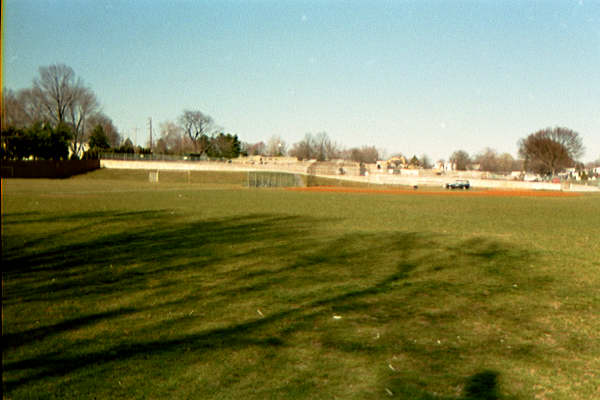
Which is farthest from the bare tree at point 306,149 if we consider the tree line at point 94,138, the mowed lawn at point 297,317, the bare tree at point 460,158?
the mowed lawn at point 297,317

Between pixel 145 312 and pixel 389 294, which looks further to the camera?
pixel 389 294

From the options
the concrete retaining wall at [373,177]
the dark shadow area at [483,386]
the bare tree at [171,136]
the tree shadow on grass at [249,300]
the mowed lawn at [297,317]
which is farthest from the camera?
the bare tree at [171,136]

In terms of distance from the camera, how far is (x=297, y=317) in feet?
19.0

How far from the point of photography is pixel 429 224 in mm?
15961

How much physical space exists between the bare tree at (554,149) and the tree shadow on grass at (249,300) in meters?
98.4

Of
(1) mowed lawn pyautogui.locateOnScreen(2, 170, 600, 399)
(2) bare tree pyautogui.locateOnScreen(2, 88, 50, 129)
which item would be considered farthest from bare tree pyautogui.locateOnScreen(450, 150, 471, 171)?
(1) mowed lawn pyautogui.locateOnScreen(2, 170, 600, 399)

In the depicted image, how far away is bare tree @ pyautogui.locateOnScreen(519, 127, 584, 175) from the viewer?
95.9 metres

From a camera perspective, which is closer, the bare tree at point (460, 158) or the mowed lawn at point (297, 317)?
the mowed lawn at point (297, 317)

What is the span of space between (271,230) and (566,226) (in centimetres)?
1089

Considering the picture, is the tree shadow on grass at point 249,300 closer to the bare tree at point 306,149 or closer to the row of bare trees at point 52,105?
the row of bare trees at point 52,105

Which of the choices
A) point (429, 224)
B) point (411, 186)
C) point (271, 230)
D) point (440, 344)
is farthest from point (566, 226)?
point (411, 186)

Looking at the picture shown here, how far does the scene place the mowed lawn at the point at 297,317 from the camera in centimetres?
391

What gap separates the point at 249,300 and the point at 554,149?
106 m

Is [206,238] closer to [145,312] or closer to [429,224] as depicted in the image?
[145,312]
